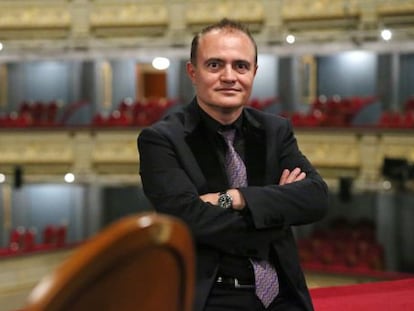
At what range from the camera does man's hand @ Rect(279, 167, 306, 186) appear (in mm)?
1239

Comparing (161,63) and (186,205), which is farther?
(161,63)

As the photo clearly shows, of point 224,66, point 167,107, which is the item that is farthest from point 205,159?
point 167,107

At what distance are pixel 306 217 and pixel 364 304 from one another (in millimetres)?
393

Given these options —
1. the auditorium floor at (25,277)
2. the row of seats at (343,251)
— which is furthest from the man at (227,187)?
the row of seats at (343,251)

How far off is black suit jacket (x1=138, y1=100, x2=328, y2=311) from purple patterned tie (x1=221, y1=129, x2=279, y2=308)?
15 millimetres

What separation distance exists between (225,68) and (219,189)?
0.20 metres

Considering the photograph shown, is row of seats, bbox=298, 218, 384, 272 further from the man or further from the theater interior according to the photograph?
the man

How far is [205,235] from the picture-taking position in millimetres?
1132

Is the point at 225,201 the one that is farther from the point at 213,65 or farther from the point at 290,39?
the point at 290,39

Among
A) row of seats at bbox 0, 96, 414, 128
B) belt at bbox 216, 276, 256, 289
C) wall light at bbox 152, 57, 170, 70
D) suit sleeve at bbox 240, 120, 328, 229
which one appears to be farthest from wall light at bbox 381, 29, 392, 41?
belt at bbox 216, 276, 256, 289

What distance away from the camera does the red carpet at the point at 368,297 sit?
1470mm

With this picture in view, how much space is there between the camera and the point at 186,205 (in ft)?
3.78

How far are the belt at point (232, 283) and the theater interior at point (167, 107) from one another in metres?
3.71

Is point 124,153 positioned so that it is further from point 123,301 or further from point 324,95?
point 123,301
